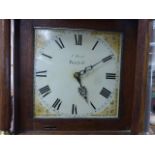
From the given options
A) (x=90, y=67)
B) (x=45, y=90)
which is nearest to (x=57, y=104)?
(x=45, y=90)

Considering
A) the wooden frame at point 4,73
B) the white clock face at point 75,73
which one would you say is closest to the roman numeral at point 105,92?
the white clock face at point 75,73

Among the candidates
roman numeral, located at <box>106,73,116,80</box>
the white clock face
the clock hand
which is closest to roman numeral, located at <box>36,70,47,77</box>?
the white clock face

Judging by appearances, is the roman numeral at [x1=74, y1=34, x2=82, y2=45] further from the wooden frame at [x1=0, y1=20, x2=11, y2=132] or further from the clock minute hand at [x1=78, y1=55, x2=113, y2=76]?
the wooden frame at [x1=0, y1=20, x2=11, y2=132]

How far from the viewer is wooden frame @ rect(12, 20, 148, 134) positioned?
87cm

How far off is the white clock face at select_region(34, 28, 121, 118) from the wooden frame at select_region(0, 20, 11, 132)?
0.10 meters

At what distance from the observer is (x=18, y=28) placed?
35.0 inches

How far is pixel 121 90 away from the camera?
0.94m

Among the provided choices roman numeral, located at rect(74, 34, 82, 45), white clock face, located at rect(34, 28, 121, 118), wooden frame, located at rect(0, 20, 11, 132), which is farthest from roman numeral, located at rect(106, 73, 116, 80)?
wooden frame, located at rect(0, 20, 11, 132)

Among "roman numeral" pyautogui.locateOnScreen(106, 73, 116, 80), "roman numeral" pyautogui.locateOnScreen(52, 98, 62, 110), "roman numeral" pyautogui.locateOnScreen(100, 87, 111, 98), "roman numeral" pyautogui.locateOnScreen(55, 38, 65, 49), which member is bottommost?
"roman numeral" pyautogui.locateOnScreen(52, 98, 62, 110)

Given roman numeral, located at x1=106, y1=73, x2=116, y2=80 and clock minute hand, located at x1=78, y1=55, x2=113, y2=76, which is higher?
clock minute hand, located at x1=78, y1=55, x2=113, y2=76

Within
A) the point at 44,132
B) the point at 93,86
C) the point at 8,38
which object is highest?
the point at 8,38

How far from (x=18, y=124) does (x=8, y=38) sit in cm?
28
